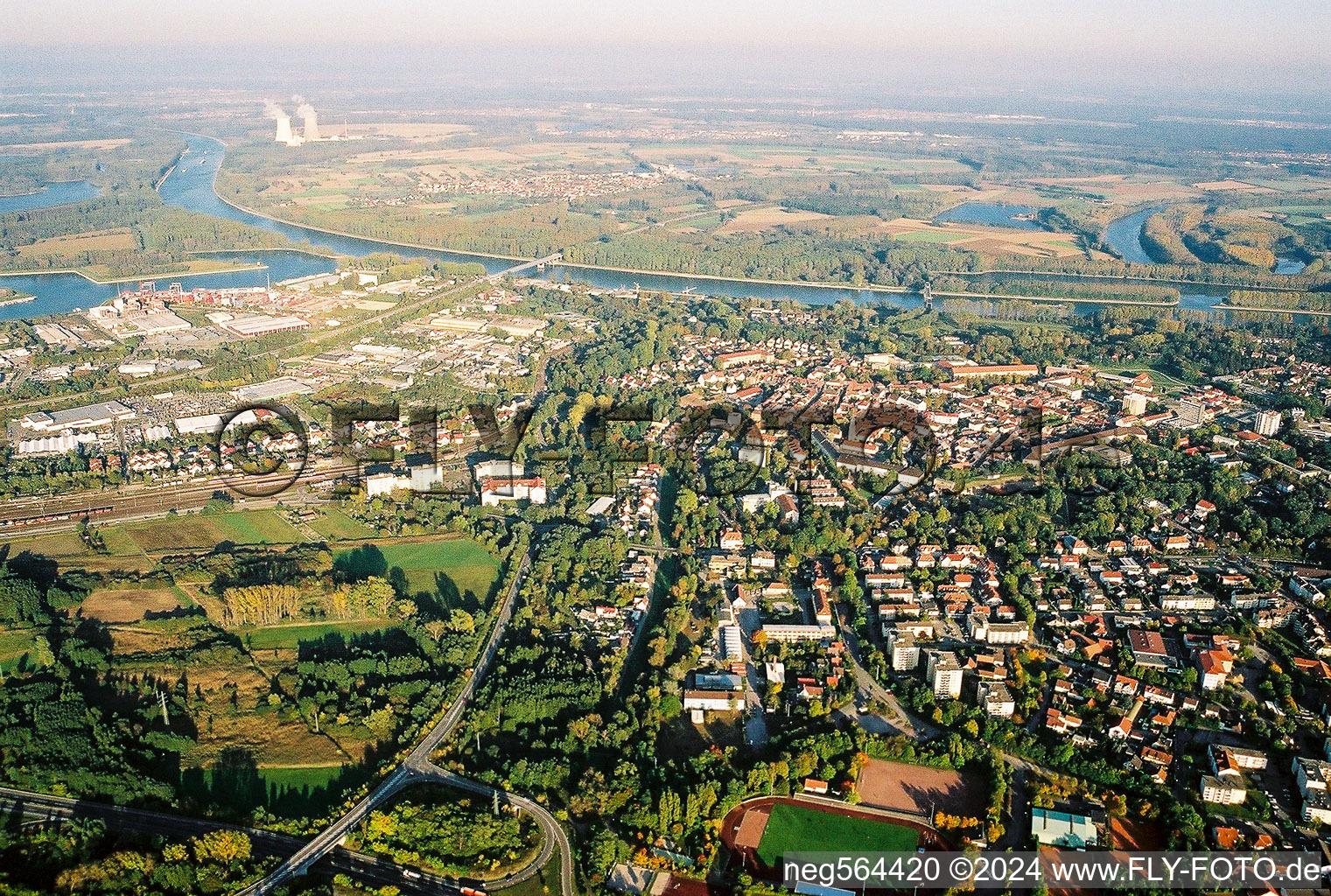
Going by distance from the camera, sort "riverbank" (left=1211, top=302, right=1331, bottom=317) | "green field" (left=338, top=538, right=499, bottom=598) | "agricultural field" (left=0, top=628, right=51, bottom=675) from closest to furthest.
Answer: "agricultural field" (left=0, top=628, right=51, bottom=675) < "green field" (left=338, top=538, right=499, bottom=598) < "riverbank" (left=1211, top=302, right=1331, bottom=317)

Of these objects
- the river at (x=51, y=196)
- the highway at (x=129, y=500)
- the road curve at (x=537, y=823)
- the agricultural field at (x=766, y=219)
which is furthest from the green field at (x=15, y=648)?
the river at (x=51, y=196)

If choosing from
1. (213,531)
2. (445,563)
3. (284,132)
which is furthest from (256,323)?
(284,132)

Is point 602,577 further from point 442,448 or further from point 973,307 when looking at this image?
point 973,307

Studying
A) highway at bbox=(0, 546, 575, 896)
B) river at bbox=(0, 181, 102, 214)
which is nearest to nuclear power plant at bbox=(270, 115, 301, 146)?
river at bbox=(0, 181, 102, 214)

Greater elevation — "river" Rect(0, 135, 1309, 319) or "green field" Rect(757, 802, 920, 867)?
"river" Rect(0, 135, 1309, 319)

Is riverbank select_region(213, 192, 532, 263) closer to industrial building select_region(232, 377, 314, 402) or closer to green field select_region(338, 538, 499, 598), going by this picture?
industrial building select_region(232, 377, 314, 402)
